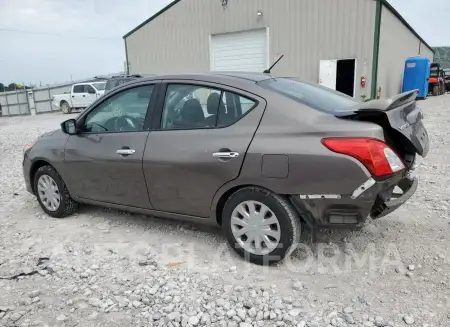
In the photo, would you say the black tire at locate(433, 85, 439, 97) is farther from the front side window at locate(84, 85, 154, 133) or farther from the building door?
the front side window at locate(84, 85, 154, 133)

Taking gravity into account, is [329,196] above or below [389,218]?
above

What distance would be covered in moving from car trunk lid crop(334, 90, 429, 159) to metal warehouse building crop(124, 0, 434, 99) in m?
12.3

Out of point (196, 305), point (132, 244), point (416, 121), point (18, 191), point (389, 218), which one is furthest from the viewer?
point (18, 191)

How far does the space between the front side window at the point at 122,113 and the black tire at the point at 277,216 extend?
1.19 meters

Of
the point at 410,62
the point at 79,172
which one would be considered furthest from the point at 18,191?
the point at 410,62

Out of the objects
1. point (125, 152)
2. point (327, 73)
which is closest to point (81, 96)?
point (327, 73)

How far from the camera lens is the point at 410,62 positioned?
19797 millimetres

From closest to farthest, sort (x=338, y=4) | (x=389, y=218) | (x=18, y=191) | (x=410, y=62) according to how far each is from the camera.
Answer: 1. (x=389, y=218)
2. (x=18, y=191)
3. (x=338, y=4)
4. (x=410, y=62)

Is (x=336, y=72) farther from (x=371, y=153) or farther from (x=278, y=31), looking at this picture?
(x=371, y=153)

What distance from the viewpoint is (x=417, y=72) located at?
19.7 metres

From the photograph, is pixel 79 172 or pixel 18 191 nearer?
pixel 79 172

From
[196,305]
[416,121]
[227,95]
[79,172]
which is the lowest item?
[196,305]

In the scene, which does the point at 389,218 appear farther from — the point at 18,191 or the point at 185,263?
the point at 18,191

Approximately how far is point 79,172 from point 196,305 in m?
2.08
